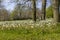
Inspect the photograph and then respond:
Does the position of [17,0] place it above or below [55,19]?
above

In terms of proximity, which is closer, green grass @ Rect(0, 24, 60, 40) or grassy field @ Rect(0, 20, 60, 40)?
green grass @ Rect(0, 24, 60, 40)

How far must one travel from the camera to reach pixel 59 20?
47.5 feet

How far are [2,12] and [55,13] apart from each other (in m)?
33.6

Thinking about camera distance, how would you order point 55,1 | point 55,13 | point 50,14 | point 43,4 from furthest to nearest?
point 50,14
point 43,4
point 55,13
point 55,1

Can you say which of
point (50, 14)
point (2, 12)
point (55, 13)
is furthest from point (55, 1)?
point (2, 12)

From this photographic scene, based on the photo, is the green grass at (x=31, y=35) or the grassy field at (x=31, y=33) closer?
the green grass at (x=31, y=35)

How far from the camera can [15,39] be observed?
22.4 feet

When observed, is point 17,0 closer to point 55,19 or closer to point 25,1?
point 25,1

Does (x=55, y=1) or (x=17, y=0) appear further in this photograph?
(x=17, y=0)

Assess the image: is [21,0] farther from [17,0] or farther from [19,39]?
[19,39]

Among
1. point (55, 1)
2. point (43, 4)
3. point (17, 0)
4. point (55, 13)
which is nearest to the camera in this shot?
point (55, 1)

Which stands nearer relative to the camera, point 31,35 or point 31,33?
point 31,35

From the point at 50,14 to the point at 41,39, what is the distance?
25.7m

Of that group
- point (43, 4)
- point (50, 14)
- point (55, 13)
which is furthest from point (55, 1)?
point (50, 14)
